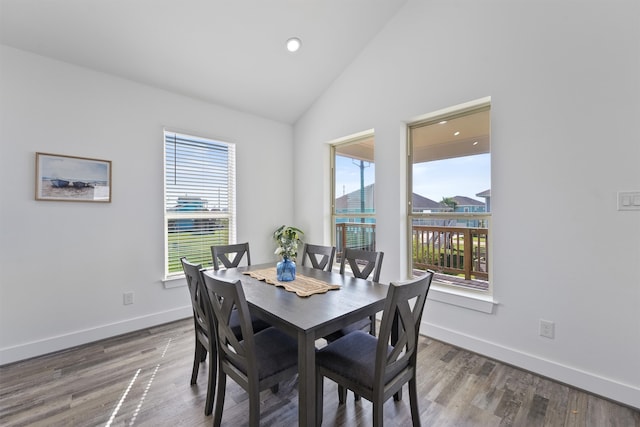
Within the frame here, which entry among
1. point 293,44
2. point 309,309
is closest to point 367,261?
point 309,309

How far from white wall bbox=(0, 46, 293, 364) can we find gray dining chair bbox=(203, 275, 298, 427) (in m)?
1.82

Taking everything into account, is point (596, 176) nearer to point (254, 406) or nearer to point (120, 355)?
point (254, 406)

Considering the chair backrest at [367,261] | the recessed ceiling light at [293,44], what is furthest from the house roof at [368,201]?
the recessed ceiling light at [293,44]

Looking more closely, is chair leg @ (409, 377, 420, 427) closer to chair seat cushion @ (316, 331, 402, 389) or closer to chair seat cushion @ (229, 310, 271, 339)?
chair seat cushion @ (316, 331, 402, 389)

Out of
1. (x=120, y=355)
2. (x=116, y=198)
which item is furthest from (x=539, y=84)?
(x=120, y=355)

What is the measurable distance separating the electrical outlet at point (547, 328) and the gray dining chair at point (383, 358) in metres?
1.33

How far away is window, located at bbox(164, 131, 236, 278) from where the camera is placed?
10.9ft

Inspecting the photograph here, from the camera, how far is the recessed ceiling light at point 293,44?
2.98m

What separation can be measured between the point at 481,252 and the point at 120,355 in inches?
136

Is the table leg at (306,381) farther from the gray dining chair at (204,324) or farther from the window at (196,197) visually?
the window at (196,197)

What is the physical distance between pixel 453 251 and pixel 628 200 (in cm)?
A: 133

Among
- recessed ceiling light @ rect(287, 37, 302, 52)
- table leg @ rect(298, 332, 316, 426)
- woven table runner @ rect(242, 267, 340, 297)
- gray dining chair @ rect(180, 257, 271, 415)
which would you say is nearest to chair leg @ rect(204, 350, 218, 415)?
gray dining chair @ rect(180, 257, 271, 415)

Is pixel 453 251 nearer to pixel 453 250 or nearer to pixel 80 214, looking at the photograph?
pixel 453 250

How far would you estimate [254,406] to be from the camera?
4.70 ft
